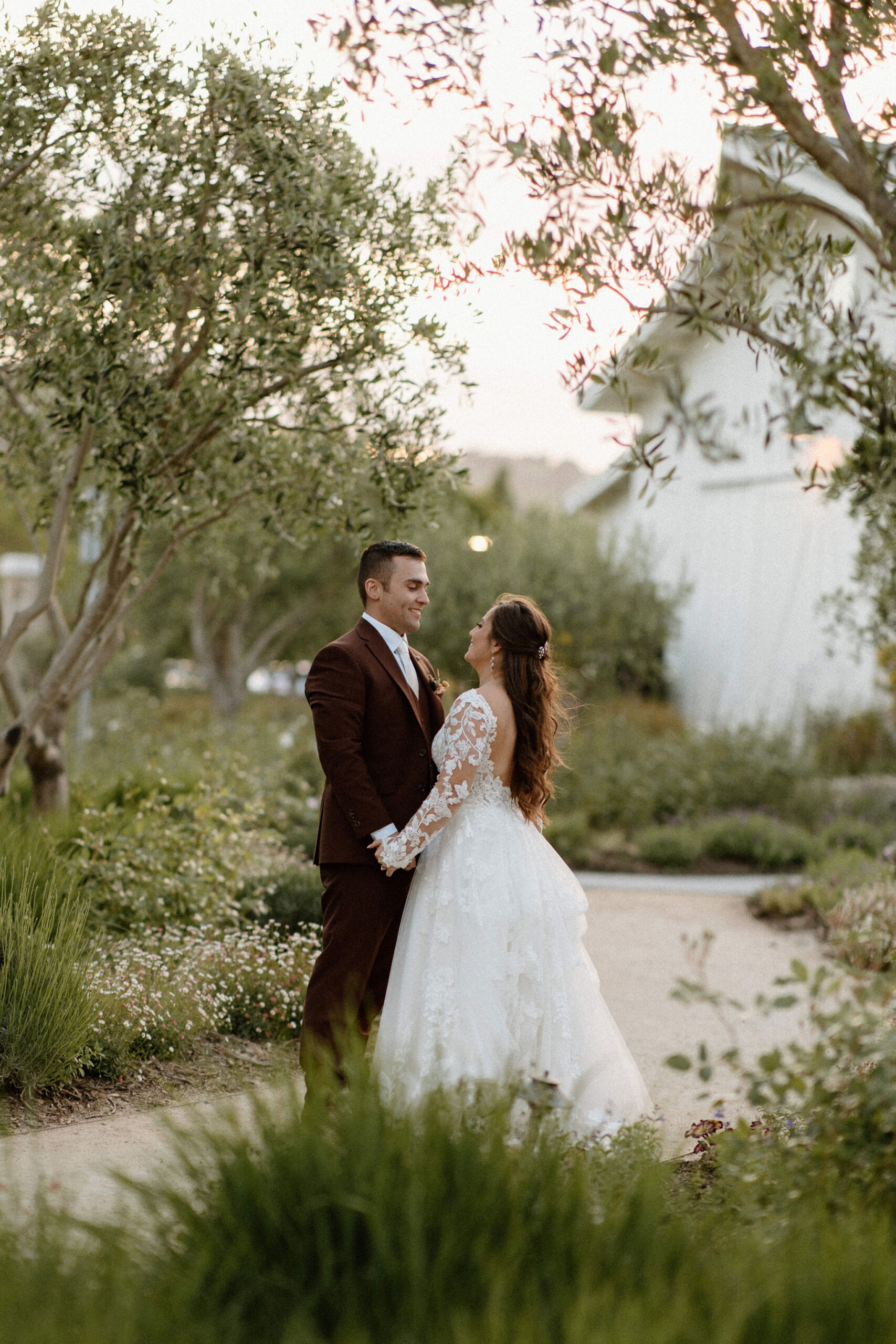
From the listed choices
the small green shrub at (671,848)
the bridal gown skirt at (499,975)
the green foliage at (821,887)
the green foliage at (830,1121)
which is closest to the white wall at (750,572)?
the small green shrub at (671,848)

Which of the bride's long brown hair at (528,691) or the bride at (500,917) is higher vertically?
the bride's long brown hair at (528,691)

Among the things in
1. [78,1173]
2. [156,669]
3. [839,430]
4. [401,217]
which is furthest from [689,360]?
[78,1173]

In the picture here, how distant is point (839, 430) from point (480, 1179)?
14182 millimetres

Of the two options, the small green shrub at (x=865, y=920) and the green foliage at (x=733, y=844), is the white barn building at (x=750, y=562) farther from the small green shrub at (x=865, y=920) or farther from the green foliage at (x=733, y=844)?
the small green shrub at (x=865, y=920)

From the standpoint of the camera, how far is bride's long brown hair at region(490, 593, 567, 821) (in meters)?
4.60

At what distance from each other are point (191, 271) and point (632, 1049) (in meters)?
4.53

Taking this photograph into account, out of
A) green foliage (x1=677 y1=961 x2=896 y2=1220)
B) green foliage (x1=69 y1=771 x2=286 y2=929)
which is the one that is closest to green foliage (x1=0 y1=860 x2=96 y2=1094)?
→ green foliage (x1=69 y1=771 x2=286 y2=929)

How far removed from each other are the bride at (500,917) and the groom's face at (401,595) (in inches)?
12.0

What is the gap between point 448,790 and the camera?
14.4 ft

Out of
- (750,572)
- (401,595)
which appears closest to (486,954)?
(401,595)

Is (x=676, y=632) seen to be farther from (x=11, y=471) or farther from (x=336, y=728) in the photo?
(x=336, y=728)

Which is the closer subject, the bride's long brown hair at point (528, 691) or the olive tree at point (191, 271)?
the bride's long brown hair at point (528, 691)

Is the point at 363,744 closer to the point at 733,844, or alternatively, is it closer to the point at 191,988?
the point at 191,988

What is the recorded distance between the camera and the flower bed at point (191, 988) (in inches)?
202
